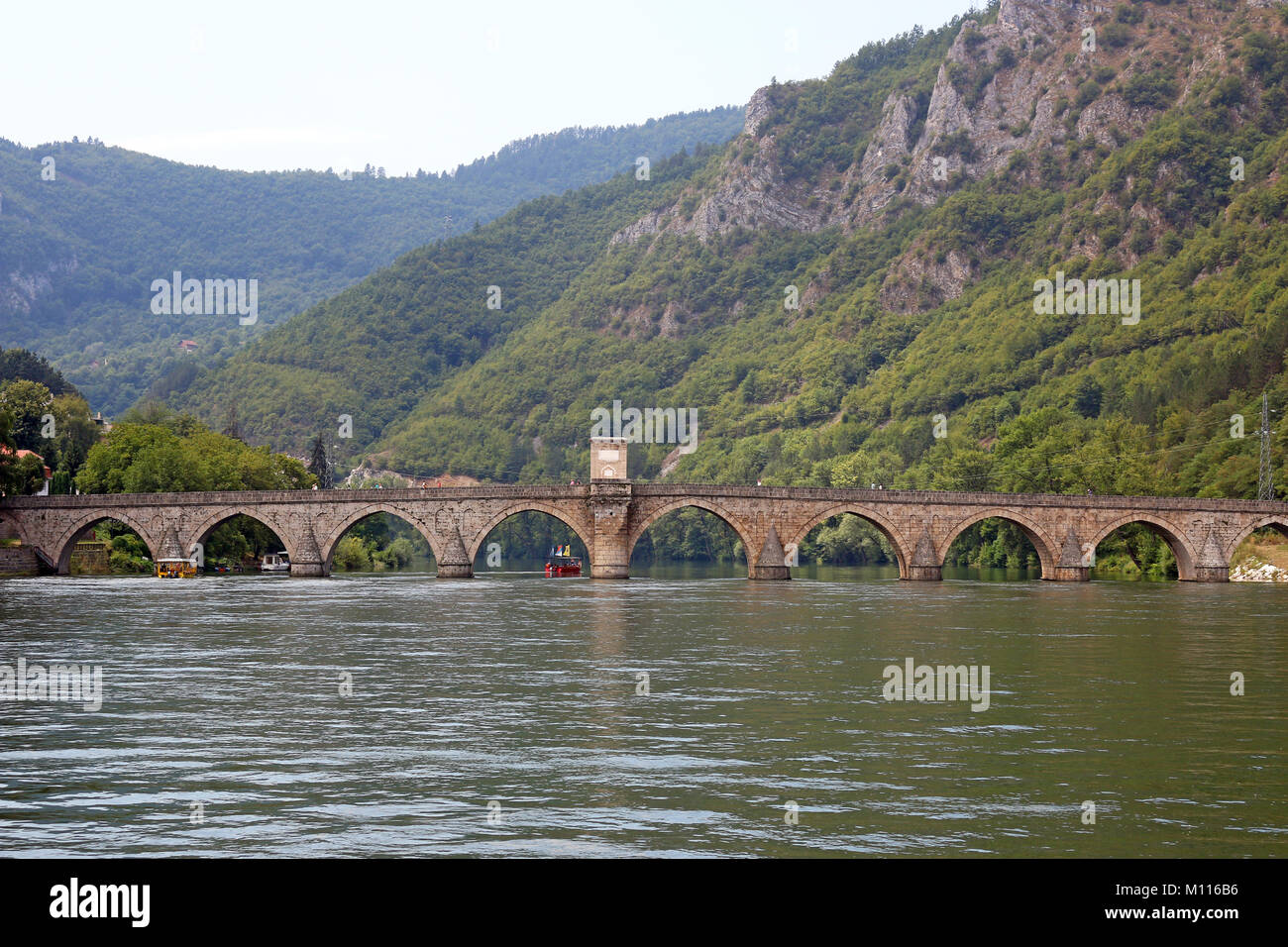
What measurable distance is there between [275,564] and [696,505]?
31.4 meters

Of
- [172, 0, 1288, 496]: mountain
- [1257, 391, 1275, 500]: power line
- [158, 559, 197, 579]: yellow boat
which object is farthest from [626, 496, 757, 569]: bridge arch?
[172, 0, 1288, 496]: mountain

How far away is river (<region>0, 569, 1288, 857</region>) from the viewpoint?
1789 cm

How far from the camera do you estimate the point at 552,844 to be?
56.5 feet

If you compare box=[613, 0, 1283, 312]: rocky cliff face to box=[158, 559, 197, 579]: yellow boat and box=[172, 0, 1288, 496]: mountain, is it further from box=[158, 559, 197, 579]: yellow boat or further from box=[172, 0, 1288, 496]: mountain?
box=[158, 559, 197, 579]: yellow boat

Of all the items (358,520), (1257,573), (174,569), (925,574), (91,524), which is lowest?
(1257,573)

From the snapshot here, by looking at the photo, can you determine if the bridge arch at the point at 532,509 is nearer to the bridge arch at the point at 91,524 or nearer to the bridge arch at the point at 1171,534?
the bridge arch at the point at 91,524

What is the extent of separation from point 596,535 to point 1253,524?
3933 centimetres

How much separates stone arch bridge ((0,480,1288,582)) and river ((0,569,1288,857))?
117ft

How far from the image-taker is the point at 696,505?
282 feet

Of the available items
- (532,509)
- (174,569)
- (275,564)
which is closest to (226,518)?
(174,569)

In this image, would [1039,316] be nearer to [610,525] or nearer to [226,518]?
[610,525]

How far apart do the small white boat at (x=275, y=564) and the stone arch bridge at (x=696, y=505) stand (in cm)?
896

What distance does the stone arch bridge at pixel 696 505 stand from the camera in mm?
85500

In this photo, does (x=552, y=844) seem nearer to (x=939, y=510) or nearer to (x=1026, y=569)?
(x=939, y=510)
